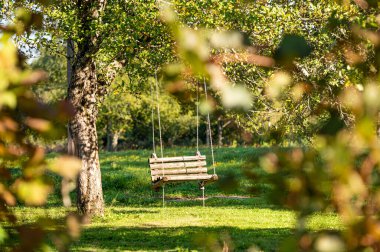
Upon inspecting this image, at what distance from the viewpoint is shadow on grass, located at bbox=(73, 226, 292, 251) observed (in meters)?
8.99

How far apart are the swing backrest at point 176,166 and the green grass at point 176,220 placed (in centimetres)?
82

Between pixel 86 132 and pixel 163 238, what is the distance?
3285 mm

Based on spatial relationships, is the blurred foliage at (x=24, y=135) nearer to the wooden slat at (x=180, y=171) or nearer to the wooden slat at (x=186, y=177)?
the wooden slat at (x=186, y=177)

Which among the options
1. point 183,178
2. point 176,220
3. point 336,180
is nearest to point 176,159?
point 183,178

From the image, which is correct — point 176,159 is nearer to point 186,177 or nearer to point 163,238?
point 186,177

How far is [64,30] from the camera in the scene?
1109cm

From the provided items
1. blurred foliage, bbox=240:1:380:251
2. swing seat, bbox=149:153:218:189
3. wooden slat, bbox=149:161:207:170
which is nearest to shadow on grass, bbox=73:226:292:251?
swing seat, bbox=149:153:218:189

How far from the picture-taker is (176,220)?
12.3 meters

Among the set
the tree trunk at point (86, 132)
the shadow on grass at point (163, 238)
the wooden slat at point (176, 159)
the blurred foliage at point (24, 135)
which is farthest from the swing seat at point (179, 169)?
the blurred foliage at point (24, 135)

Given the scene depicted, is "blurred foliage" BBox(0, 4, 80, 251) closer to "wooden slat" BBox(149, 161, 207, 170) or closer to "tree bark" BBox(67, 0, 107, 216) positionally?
"tree bark" BBox(67, 0, 107, 216)

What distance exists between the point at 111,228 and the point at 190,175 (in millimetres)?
3215

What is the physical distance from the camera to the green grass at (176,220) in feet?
30.7

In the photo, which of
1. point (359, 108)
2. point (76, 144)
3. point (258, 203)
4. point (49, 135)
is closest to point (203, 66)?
point (359, 108)

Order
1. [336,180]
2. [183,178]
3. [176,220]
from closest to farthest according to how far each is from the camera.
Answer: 1. [336,180]
2. [176,220]
3. [183,178]
